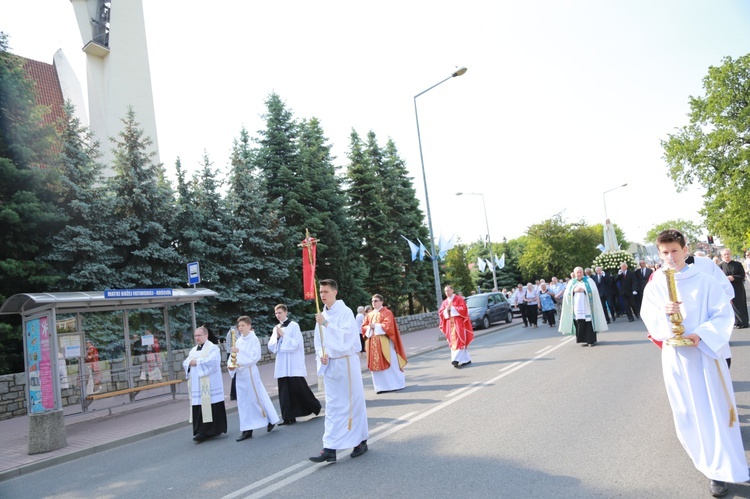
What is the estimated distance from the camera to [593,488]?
4453mm

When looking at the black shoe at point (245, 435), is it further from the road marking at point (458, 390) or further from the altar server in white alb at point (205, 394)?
the road marking at point (458, 390)

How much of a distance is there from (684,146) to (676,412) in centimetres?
4038

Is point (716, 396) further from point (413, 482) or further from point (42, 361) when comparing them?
point (42, 361)

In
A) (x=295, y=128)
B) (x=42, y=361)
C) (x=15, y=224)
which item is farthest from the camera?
(x=295, y=128)

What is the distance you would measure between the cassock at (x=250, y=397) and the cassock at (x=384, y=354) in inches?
121

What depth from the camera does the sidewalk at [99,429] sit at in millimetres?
8656

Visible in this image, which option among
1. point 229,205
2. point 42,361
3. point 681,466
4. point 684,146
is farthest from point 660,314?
point 684,146

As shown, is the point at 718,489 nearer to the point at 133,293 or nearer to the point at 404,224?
the point at 133,293

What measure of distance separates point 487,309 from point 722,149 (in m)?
23.0

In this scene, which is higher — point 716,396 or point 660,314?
point 660,314

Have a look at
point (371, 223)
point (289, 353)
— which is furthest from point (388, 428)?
point (371, 223)

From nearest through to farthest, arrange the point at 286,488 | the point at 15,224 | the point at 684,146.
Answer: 1. the point at 286,488
2. the point at 15,224
3. the point at 684,146

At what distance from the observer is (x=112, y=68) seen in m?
32.0

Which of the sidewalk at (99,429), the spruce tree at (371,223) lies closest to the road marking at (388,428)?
the sidewalk at (99,429)
